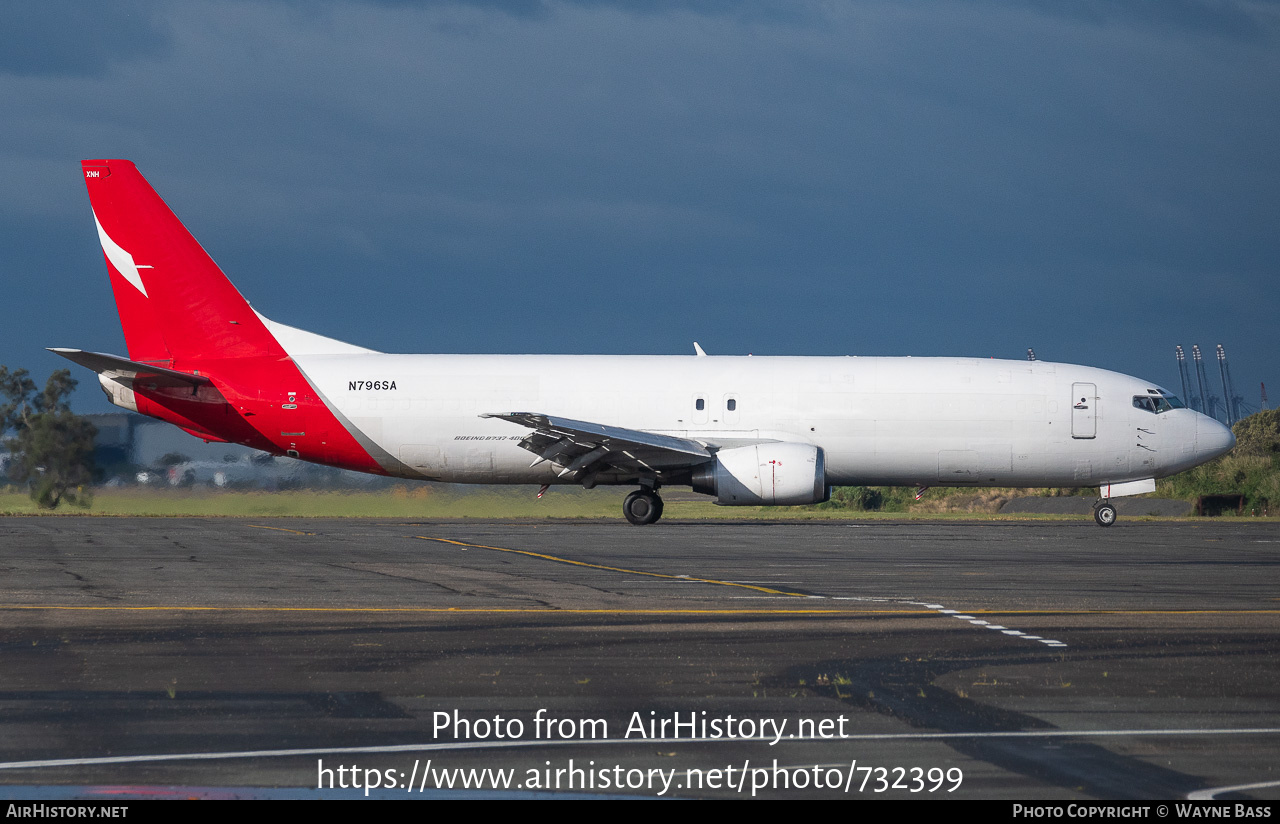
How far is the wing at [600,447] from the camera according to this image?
2708 centimetres

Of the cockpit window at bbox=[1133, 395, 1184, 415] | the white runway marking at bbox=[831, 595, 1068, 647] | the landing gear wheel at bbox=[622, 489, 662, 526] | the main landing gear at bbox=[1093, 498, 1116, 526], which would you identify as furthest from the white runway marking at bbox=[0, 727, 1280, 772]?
the main landing gear at bbox=[1093, 498, 1116, 526]

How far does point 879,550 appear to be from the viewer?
21.2 meters

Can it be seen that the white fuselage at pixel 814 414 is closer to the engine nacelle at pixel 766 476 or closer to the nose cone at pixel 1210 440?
the nose cone at pixel 1210 440

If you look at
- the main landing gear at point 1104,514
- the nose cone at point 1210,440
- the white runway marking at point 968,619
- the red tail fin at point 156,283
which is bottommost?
the white runway marking at point 968,619

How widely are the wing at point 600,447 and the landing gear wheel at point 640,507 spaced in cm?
63

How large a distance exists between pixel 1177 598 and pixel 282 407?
2105cm

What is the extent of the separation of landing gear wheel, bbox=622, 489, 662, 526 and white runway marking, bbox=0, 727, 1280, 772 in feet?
73.4

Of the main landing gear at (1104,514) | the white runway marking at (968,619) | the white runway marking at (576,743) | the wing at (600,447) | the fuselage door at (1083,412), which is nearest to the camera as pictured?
the white runway marking at (576,743)

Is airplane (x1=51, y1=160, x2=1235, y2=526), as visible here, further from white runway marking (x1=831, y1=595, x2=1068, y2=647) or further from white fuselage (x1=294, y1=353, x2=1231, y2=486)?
white runway marking (x1=831, y1=595, x2=1068, y2=647)

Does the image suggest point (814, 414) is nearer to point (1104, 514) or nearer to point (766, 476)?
point (766, 476)

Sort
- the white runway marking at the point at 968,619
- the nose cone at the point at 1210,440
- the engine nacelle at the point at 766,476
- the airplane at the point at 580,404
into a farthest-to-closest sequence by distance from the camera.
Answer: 1. the nose cone at the point at 1210,440
2. the airplane at the point at 580,404
3. the engine nacelle at the point at 766,476
4. the white runway marking at the point at 968,619

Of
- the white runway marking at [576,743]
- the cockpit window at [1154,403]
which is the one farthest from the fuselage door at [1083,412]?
the white runway marking at [576,743]

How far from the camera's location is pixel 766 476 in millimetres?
27406
